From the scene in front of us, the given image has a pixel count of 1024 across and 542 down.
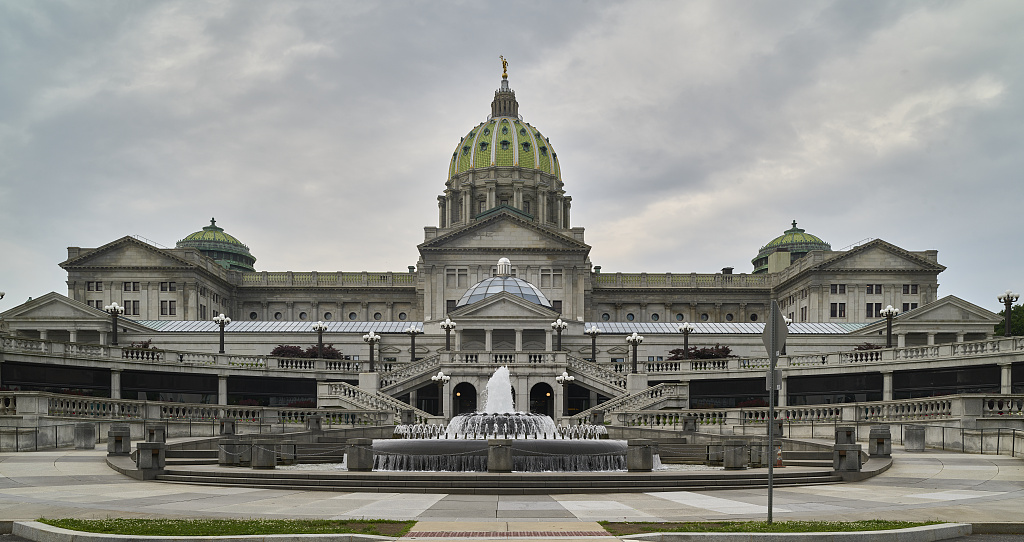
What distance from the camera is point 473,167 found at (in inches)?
6732

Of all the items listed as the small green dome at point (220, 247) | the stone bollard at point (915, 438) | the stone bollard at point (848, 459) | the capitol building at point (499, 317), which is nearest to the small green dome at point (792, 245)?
the capitol building at point (499, 317)

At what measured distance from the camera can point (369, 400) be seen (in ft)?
198

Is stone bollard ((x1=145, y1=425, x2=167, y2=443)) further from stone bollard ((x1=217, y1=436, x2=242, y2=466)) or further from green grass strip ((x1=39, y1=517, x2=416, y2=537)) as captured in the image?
green grass strip ((x1=39, y1=517, x2=416, y2=537))

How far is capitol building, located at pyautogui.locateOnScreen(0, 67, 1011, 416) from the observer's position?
64125 millimetres

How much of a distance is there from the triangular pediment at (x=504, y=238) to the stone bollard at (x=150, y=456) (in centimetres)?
9277

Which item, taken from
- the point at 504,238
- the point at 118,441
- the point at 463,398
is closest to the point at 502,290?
the point at 463,398

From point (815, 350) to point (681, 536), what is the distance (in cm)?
8119

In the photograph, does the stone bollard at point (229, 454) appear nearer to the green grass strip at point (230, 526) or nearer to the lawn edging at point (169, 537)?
the green grass strip at point (230, 526)

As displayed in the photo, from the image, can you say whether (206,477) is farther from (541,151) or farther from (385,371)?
(541,151)

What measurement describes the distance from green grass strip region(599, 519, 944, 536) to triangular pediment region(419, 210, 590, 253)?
335ft

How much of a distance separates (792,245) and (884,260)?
1844 inches

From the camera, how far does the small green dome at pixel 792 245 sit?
166 metres

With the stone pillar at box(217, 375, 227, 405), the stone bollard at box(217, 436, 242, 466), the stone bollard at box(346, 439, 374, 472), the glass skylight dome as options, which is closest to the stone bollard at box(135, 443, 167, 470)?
the stone bollard at box(217, 436, 242, 466)

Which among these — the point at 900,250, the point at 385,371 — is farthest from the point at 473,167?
the point at 385,371
